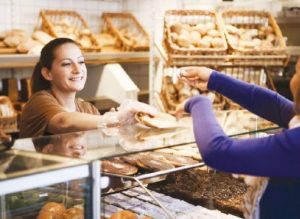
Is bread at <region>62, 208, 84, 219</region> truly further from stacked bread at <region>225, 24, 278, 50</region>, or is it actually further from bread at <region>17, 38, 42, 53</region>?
stacked bread at <region>225, 24, 278, 50</region>

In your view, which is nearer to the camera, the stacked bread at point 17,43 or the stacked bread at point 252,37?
the stacked bread at point 17,43

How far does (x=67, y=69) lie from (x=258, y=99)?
3.40ft

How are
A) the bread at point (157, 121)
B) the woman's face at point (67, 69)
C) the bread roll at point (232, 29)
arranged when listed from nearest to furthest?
the bread at point (157, 121), the woman's face at point (67, 69), the bread roll at point (232, 29)

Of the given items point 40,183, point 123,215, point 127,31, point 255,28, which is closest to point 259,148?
point 40,183

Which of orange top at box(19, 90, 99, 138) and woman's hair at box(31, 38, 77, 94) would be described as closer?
orange top at box(19, 90, 99, 138)

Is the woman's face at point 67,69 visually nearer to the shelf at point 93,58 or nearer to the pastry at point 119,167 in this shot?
the pastry at point 119,167

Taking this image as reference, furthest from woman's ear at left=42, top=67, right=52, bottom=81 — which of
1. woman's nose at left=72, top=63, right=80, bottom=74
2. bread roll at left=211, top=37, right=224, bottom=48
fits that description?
bread roll at left=211, top=37, right=224, bottom=48

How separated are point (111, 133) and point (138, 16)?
355 cm

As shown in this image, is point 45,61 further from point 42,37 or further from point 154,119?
point 42,37

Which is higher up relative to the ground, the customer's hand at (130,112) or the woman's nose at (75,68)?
the woman's nose at (75,68)

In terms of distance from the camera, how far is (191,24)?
Answer: 3.95 meters

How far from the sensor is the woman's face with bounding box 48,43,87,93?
2.15m

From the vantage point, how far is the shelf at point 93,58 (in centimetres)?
326

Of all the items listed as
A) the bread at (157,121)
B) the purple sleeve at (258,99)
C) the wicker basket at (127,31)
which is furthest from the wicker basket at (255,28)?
the purple sleeve at (258,99)
